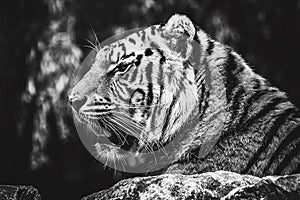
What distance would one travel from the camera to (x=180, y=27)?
3297 millimetres

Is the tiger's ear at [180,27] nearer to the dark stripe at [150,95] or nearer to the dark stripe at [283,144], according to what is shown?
the dark stripe at [150,95]

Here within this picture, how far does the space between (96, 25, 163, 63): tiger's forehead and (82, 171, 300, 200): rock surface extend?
1.98 feet

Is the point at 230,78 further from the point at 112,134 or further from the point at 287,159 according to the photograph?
the point at 112,134

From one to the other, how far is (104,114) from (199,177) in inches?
21.2

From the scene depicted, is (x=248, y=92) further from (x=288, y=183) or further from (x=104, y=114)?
(x=104, y=114)

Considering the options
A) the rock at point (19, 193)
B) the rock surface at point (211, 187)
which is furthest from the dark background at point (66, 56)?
the rock surface at point (211, 187)

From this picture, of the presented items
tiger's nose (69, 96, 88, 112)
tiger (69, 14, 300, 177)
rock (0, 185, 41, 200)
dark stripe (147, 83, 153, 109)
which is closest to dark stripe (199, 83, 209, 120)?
tiger (69, 14, 300, 177)

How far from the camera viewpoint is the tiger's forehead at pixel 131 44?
10.9ft

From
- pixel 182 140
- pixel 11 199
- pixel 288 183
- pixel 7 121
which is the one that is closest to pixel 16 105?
pixel 7 121

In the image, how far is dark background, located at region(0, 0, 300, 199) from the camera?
10.7ft

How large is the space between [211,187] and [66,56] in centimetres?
111

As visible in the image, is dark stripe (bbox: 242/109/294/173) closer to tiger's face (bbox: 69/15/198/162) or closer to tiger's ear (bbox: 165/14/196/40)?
tiger's face (bbox: 69/15/198/162)

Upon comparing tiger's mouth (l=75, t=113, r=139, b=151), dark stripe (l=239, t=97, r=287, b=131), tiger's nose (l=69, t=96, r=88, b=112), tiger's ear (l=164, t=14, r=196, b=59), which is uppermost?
tiger's ear (l=164, t=14, r=196, b=59)

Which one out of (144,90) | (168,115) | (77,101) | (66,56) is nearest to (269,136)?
(168,115)
